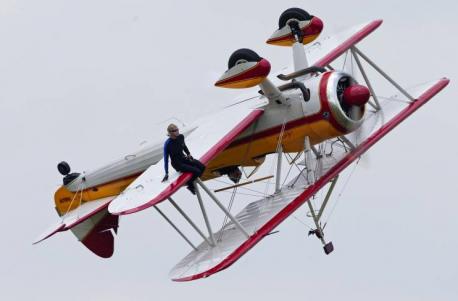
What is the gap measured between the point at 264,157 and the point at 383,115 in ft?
10.6

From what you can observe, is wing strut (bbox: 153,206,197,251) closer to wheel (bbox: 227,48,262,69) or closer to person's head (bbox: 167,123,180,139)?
person's head (bbox: 167,123,180,139)

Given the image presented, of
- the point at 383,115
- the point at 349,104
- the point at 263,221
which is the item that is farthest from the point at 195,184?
the point at 383,115

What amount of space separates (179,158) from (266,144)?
2.95m

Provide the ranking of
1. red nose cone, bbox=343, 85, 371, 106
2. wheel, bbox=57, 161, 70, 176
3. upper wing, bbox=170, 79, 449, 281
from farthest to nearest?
wheel, bbox=57, 161, 70, 176 < red nose cone, bbox=343, 85, 371, 106 < upper wing, bbox=170, 79, 449, 281

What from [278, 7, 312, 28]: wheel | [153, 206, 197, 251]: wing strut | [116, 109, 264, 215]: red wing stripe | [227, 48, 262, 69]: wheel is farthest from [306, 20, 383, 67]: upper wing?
[153, 206, 197, 251]: wing strut

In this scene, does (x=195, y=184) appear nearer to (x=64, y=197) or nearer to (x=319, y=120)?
(x=319, y=120)

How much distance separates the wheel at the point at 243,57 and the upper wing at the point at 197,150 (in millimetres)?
1527

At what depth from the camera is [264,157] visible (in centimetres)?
2605

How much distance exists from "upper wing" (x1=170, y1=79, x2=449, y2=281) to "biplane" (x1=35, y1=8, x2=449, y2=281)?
0.03 m

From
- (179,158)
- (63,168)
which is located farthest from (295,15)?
(63,168)

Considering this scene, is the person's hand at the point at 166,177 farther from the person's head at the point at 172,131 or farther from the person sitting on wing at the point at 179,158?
the person's head at the point at 172,131

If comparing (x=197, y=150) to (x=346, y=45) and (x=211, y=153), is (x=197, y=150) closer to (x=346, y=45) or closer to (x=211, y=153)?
(x=211, y=153)

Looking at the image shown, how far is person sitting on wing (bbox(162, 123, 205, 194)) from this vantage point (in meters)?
23.3

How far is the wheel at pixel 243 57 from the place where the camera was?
2383cm
